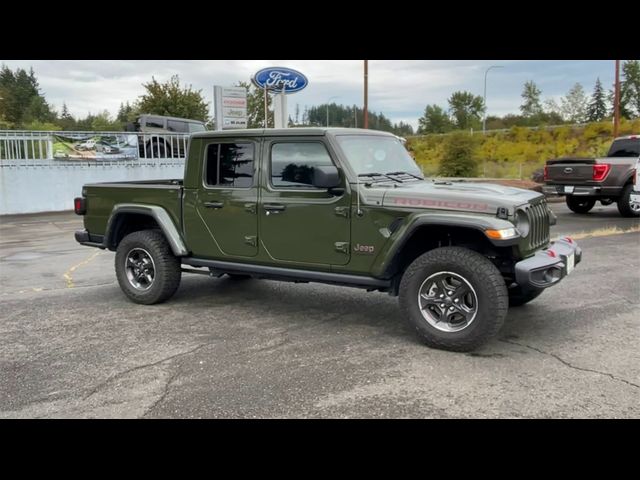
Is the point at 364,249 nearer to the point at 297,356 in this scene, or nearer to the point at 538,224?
the point at 297,356

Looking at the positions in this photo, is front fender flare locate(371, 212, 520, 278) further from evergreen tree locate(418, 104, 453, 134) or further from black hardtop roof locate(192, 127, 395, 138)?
evergreen tree locate(418, 104, 453, 134)

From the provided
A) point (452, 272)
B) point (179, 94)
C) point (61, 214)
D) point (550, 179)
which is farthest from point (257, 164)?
point (179, 94)

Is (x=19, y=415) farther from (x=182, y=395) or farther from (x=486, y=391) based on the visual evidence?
(x=486, y=391)

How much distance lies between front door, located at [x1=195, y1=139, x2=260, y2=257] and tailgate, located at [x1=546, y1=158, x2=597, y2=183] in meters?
9.93

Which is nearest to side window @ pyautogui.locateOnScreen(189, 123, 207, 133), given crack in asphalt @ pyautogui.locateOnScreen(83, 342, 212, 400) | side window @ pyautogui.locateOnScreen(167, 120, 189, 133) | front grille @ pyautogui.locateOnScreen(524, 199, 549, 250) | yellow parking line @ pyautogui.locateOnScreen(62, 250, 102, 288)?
side window @ pyautogui.locateOnScreen(167, 120, 189, 133)

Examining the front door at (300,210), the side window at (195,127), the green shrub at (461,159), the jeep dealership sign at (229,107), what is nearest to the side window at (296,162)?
the front door at (300,210)

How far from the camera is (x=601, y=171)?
42.3ft

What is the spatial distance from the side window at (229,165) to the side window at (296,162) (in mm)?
300

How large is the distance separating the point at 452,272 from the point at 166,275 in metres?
3.12

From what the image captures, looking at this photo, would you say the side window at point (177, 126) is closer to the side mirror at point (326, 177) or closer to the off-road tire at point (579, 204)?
the off-road tire at point (579, 204)

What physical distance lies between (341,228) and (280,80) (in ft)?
43.4

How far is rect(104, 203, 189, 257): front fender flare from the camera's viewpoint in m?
6.01

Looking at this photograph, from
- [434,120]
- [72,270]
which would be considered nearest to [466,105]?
[434,120]

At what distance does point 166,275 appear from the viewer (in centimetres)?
613
